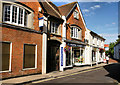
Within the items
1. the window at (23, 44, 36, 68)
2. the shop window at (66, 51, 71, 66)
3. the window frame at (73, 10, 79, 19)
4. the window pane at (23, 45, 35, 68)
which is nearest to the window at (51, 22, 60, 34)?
the shop window at (66, 51, 71, 66)

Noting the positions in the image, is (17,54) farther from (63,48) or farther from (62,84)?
(63,48)

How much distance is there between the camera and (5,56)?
9.38 metres

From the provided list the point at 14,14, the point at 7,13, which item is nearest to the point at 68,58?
the point at 14,14

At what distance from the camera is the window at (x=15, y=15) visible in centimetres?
997

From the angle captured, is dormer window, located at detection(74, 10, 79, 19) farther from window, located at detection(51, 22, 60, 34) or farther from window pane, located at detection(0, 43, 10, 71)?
window pane, located at detection(0, 43, 10, 71)

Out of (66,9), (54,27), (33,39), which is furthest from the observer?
(66,9)

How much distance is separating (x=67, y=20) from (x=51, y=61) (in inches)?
243

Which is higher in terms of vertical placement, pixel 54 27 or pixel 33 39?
pixel 54 27

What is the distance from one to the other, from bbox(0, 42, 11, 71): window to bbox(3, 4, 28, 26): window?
6.48 feet

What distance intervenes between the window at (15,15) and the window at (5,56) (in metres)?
1.97

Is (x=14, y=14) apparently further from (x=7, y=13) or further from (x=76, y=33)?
(x=76, y=33)

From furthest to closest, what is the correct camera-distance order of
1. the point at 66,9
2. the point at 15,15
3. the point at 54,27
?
the point at 66,9
the point at 54,27
the point at 15,15

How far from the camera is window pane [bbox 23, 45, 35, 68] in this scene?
10880 mm

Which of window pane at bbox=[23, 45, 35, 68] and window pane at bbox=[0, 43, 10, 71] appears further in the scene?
window pane at bbox=[23, 45, 35, 68]
